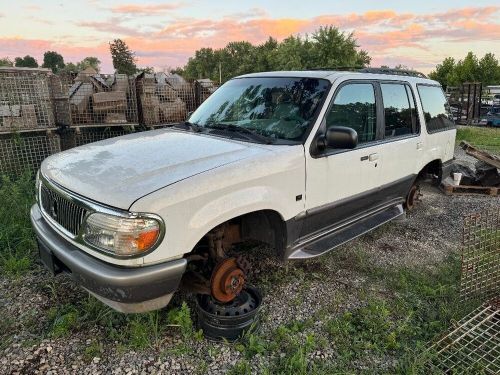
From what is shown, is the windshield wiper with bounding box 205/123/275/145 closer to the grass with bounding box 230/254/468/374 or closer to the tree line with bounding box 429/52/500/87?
the grass with bounding box 230/254/468/374

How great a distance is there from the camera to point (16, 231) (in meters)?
4.37

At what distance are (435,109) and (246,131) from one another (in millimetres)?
3240

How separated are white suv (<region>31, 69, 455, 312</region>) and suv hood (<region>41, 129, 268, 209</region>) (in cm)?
1

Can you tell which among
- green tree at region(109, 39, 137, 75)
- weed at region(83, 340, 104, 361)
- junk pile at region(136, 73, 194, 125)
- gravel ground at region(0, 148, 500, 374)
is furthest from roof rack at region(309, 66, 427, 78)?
green tree at region(109, 39, 137, 75)

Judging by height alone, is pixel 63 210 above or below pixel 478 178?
above

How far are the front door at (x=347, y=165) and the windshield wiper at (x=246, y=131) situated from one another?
0.37m

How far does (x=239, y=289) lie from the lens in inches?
118

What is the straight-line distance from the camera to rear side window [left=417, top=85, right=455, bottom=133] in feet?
16.6

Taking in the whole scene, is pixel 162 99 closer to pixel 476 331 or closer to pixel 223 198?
pixel 223 198

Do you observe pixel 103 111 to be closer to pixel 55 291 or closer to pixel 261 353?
pixel 55 291

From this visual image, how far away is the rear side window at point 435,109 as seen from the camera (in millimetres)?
5062

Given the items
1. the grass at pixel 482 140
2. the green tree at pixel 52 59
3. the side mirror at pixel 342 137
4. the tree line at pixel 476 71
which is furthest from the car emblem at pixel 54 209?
the green tree at pixel 52 59

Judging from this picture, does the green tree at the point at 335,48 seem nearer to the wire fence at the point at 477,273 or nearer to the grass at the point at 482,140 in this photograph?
the grass at the point at 482,140

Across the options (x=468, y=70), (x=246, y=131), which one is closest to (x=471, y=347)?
(x=246, y=131)
